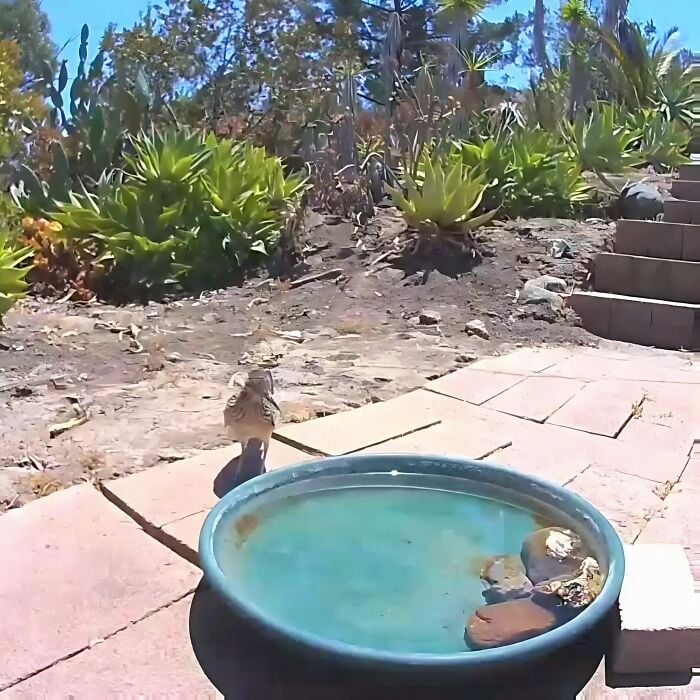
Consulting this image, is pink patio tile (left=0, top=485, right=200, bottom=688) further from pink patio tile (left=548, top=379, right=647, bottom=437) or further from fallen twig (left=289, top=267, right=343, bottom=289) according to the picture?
fallen twig (left=289, top=267, right=343, bottom=289)

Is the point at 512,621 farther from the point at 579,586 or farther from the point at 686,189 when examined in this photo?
the point at 686,189

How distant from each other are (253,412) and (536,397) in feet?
4.43

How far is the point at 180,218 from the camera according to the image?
499 centimetres

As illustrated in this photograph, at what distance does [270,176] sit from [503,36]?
57.6 ft

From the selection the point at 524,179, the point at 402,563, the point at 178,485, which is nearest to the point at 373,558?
the point at 402,563

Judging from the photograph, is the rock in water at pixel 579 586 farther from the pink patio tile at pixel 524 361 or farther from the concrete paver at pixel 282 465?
the pink patio tile at pixel 524 361

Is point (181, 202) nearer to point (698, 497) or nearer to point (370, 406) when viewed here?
point (370, 406)

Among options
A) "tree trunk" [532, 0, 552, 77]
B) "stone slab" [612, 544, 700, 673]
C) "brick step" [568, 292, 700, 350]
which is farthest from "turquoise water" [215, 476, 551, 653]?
"tree trunk" [532, 0, 552, 77]

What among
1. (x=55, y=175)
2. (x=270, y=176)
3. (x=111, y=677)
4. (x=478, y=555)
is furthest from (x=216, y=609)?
(x=55, y=175)

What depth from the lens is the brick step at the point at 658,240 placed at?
467 cm

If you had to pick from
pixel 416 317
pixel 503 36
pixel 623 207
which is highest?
pixel 503 36

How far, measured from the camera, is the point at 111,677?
142cm

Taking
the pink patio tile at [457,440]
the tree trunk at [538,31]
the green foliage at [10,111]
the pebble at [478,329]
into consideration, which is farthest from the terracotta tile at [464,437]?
the tree trunk at [538,31]

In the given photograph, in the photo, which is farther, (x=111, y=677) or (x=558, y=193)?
(x=558, y=193)
